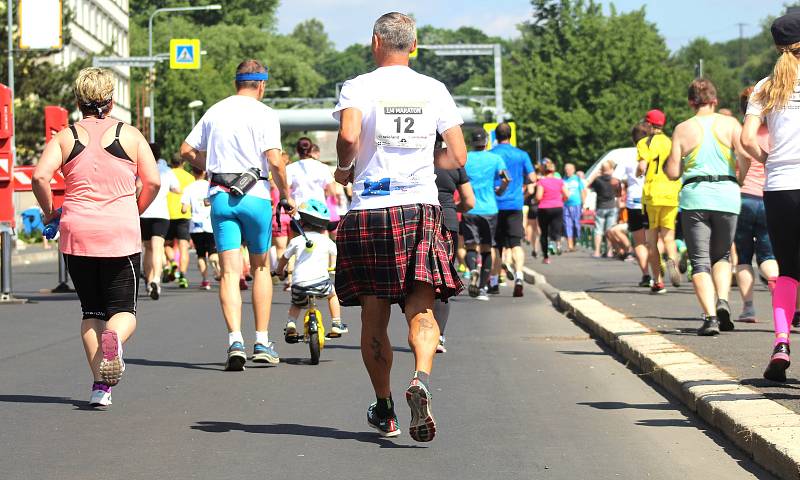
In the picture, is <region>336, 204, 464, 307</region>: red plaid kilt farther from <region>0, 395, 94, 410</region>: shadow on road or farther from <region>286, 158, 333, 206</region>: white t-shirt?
<region>286, 158, 333, 206</region>: white t-shirt

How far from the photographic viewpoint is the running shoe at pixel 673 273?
54.6ft

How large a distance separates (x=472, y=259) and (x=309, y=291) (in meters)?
7.11

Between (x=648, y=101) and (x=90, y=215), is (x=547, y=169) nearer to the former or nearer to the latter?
(x=90, y=215)

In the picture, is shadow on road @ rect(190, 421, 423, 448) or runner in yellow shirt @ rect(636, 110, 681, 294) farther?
runner in yellow shirt @ rect(636, 110, 681, 294)

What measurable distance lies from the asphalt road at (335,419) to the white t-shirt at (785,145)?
1.36 metres

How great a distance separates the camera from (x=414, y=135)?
23.0 ft

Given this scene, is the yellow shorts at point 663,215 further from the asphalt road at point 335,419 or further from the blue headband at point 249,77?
the blue headband at point 249,77

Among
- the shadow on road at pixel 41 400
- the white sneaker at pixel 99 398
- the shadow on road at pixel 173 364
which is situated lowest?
the shadow on road at pixel 173 364

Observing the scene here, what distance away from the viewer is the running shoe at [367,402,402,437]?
7098mm

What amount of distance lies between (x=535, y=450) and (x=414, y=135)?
1521mm

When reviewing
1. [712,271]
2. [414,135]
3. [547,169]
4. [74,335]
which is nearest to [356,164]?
[414,135]

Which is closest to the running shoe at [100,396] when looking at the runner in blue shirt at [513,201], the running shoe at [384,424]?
the running shoe at [384,424]

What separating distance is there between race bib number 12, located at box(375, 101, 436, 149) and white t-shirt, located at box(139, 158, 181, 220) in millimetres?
10198

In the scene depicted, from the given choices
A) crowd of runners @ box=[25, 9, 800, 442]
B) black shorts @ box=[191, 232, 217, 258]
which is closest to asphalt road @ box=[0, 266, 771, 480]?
crowd of runners @ box=[25, 9, 800, 442]
